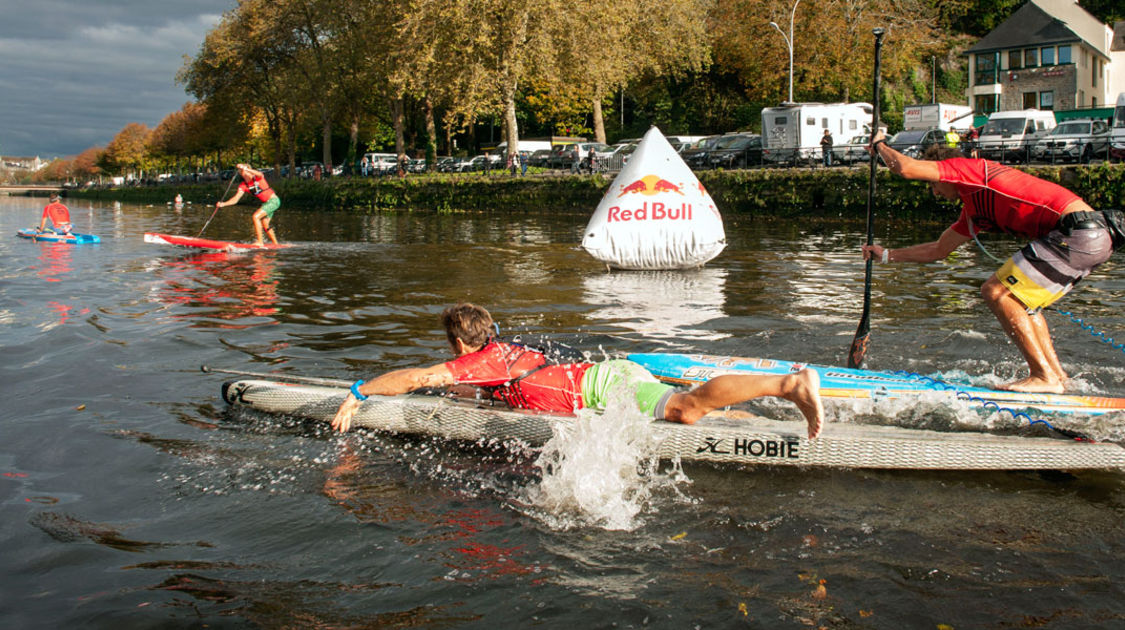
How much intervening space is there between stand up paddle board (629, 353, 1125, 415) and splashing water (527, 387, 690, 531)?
1.20m

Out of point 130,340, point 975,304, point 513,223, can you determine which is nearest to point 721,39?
point 513,223

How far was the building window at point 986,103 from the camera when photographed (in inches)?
2648

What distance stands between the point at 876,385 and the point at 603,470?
269 centimetres

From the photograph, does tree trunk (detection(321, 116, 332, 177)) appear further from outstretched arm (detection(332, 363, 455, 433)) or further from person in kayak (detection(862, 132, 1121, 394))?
person in kayak (detection(862, 132, 1121, 394))

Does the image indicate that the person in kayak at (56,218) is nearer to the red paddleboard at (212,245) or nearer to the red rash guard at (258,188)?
the red paddleboard at (212,245)

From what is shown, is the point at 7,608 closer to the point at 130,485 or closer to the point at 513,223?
the point at 130,485

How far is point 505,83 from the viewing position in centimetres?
4475

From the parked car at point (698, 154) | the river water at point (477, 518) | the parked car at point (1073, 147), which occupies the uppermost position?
the parked car at point (698, 154)

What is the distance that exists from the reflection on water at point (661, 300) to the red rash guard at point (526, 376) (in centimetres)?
498

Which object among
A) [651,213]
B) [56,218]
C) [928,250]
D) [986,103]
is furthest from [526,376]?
[986,103]

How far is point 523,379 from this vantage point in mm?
6953

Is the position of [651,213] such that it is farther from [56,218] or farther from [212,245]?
[56,218]

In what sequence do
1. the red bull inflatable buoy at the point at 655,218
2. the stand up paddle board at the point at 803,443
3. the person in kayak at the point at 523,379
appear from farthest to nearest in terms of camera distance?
the red bull inflatable buoy at the point at 655,218 → the person in kayak at the point at 523,379 → the stand up paddle board at the point at 803,443

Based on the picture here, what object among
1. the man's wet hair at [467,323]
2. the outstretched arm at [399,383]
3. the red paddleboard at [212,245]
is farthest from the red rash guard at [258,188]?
the man's wet hair at [467,323]
